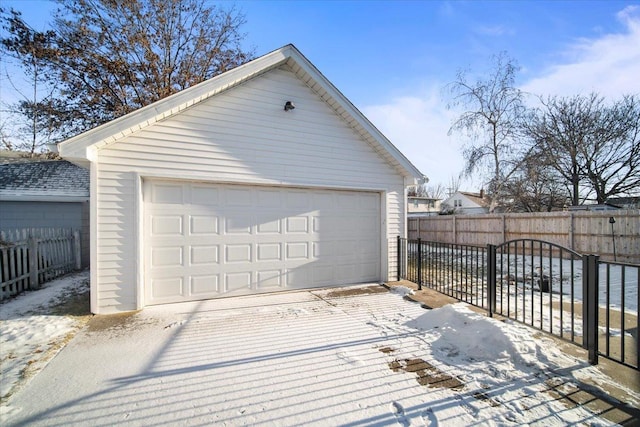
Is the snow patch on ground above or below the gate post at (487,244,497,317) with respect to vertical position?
below

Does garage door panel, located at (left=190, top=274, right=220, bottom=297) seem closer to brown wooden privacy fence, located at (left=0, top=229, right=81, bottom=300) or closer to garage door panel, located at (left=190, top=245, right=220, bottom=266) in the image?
garage door panel, located at (left=190, top=245, right=220, bottom=266)

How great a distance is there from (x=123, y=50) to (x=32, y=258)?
8.66 m

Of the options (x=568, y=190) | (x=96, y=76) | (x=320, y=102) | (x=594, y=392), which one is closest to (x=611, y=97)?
(x=568, y=190)

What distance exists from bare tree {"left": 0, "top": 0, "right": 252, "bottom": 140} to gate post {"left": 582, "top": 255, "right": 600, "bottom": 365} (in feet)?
46.8

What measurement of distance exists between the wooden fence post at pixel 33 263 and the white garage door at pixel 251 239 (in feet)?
11.9

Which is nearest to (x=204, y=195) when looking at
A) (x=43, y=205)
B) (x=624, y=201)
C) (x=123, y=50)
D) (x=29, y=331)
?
(x=29, y=331)

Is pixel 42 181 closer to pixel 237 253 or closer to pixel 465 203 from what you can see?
pixel 237 253

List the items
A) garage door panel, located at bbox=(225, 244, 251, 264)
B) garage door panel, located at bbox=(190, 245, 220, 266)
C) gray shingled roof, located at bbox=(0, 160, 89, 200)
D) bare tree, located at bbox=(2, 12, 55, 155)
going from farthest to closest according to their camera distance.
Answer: bare tree, located at bbox=(2, 12, 55, 155) → gray shingled roof, located at bbox=(0, 160, 89, 200) → garage door panel, located at bbox=(225, 244, 251, 264) → garage door panel, located at bbox=(190, 245, 220, 266)

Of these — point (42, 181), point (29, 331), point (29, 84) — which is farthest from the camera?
Result: point (29, 84)

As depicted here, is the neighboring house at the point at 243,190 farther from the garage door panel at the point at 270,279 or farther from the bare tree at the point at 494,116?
the bare tree at the point at 494,116

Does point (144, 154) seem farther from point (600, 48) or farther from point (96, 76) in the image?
point (600, 48)

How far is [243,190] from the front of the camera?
5.78m

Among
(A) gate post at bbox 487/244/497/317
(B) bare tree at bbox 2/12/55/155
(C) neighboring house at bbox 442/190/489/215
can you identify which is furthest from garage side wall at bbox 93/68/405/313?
(C) neighboring house at bbox 442/190/489/215

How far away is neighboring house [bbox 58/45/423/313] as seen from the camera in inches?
188
